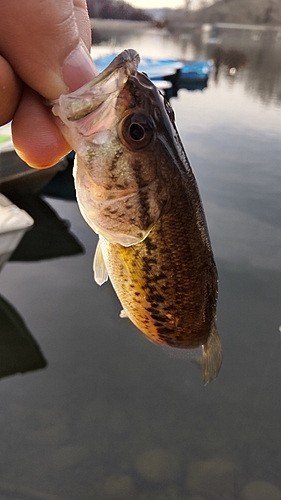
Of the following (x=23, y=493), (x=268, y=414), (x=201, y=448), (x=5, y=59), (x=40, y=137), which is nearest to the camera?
(x=5, y=59)

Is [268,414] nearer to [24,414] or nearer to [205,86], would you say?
[24,414]

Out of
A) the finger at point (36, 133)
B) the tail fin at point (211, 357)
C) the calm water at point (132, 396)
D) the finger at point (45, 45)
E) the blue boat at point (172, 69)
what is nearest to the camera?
the finger at point (45, 45)

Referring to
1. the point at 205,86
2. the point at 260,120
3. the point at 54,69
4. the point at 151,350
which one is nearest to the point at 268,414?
the point at 151,350

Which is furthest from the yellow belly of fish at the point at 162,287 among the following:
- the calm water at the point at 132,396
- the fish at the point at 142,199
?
the calm water at the point at 132,396

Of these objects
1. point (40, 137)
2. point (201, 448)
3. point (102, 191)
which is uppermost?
point (40, 137)

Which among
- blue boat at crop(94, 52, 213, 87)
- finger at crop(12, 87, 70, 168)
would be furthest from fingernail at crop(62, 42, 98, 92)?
blue boat at crop(94, 52, 213, 87)

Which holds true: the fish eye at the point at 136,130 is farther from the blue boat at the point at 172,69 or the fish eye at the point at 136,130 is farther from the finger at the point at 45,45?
the blue boat at the point at 172,69

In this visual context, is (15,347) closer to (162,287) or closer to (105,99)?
(162,287)
